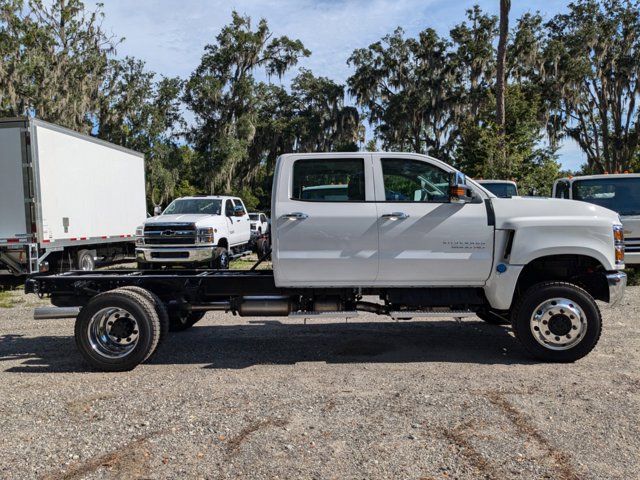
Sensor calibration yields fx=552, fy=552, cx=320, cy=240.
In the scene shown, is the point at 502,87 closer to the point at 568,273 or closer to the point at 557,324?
the point at 568,273

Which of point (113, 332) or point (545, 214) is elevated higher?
point (545, 214)

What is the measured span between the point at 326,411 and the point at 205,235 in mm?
8647

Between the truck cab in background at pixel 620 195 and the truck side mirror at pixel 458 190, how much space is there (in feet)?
20.3

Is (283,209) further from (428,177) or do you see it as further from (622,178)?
(622,178)

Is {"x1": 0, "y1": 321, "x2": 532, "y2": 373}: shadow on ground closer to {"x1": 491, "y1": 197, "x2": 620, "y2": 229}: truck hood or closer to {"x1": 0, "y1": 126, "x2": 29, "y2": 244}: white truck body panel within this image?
{"x1": 491, "y1": 197, "x2": 620, "y2": 229}: truck hood

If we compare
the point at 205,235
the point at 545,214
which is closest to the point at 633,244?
the point at 545,214

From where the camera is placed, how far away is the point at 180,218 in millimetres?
12844

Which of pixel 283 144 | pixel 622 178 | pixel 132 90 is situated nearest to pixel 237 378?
pixel 622 178

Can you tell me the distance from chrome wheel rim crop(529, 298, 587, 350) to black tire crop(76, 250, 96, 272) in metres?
10.8

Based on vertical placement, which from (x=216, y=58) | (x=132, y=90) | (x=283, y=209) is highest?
(x=216, y=58)

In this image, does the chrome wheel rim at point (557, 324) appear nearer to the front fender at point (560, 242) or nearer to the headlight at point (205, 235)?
the front fender at point (560, 242)

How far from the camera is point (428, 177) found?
601 centimetres

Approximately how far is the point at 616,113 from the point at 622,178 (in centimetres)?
2496

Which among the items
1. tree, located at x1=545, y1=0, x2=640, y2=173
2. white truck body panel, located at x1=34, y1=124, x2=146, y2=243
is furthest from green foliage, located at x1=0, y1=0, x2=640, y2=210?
white truck body panel, located at x1=34, y1=124, x2=146, y2=243
